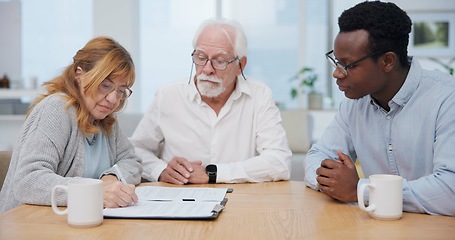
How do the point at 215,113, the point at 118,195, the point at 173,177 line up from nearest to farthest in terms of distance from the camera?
the point at 118,195
the point at 173,177
the point at 215,113

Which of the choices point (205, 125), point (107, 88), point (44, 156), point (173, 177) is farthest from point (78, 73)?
point (205, 125)

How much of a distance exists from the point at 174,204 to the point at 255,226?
30 cm

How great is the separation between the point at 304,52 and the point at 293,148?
6.28 feet

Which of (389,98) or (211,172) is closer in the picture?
(389,98)

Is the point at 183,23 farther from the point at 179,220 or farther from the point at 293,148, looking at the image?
the point at 179,220

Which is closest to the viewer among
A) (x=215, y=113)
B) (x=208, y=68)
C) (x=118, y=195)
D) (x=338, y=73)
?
(x=118, y=195)

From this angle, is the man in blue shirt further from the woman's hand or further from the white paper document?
the woman's hand

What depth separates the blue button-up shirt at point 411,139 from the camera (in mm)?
1487

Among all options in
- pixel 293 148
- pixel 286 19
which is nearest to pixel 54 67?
pixel 286 19

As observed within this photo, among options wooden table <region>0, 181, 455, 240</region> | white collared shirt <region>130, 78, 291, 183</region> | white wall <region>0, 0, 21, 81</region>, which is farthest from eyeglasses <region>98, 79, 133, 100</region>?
white wall <region>0, 0, 21, 81</region>

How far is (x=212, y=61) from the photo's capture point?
239 cm

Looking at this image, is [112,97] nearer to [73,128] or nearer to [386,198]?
[73,128]

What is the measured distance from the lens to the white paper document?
1379 mm

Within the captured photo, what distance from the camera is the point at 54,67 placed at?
6.37 metres
